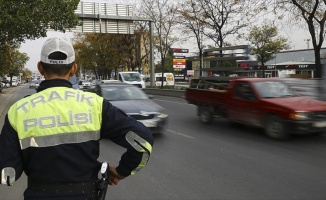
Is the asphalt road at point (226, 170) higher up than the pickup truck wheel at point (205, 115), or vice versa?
the pickup truck wheel at point (205, 115)

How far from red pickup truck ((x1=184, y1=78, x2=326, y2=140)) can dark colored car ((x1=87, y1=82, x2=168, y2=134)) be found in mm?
2126

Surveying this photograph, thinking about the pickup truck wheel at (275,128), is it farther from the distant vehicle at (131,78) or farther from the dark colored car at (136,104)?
the distant vehicle at (131,78)

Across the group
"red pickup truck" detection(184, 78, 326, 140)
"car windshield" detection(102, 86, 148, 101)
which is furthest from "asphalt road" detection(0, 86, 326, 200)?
"car windshield" detection(102, 86, 148, 101)

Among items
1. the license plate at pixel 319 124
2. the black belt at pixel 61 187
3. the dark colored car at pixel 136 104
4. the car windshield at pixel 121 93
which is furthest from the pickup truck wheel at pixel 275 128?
the black belt at pixel 61 187

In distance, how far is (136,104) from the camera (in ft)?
32.4

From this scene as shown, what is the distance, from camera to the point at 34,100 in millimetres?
1954

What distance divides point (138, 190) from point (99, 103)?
352 centimetres

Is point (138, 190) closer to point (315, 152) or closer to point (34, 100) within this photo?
point (34, 100)

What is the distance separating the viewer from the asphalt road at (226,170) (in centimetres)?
504

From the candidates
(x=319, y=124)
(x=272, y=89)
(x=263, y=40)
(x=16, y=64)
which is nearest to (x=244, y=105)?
(x=272, y=89)

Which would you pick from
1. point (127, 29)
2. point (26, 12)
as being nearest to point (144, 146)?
point (26, 12)

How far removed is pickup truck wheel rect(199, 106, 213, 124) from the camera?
12.0 metres

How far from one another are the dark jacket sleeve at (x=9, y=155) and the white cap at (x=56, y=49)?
16.4 inches

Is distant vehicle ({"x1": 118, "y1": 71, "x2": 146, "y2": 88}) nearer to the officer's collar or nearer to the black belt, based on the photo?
the officer's collar
